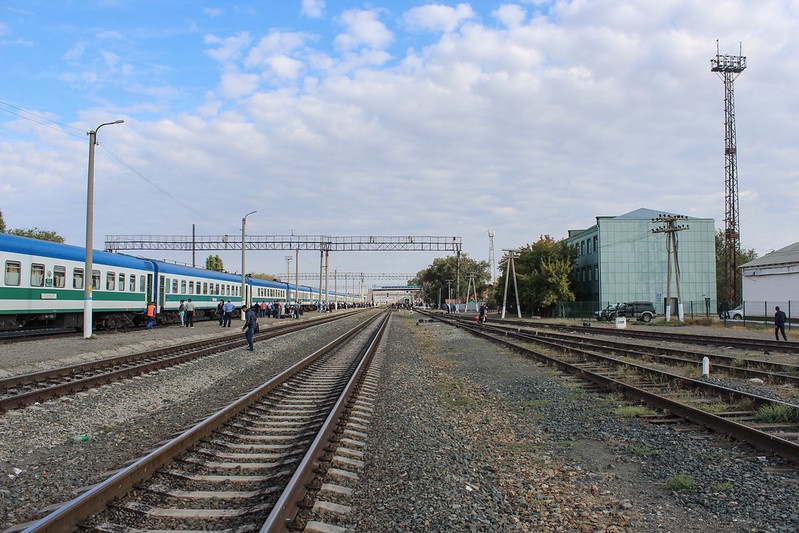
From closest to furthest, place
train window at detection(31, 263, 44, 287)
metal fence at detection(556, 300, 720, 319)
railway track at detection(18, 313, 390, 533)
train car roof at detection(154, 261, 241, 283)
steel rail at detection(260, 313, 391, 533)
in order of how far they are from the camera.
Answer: steel rail at detection(260, 313, 391, 533), railway track at detection(18, 313, 390, 533), train window at detection(31, 263, 44, 287), train car roof at detection(154, 261, 241, 283), metal fence at detection(556, 300, 720, 319)

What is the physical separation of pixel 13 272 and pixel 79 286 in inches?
164

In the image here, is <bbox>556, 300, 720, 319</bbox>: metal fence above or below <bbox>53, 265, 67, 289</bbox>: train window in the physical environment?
below

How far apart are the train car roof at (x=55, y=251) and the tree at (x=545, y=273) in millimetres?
43078

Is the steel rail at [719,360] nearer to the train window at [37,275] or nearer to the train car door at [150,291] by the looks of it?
the train window at [37,275]

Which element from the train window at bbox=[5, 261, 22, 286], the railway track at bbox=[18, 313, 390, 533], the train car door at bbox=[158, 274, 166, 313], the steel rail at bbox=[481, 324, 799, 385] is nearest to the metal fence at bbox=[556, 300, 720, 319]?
the steel rail at bbox=[481, 324, 799, 385]

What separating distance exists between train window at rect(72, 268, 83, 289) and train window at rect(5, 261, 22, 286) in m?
3.40

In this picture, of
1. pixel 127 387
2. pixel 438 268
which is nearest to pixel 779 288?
pixel 127 387

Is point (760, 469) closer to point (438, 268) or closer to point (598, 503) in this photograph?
point (598, 503)

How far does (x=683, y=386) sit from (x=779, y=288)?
4784cm

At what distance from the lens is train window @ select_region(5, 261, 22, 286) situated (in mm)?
18297

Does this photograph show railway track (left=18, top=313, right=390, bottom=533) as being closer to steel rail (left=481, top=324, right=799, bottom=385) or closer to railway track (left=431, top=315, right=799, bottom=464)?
railway track (left=431, top=315, right=799, bottom=464)

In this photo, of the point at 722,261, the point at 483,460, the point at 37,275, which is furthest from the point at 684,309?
the point at 483,460

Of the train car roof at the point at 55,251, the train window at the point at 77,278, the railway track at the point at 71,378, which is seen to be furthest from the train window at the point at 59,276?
the railway track at the point at 71,378

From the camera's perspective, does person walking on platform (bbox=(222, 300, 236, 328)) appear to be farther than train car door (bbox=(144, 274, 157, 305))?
No
